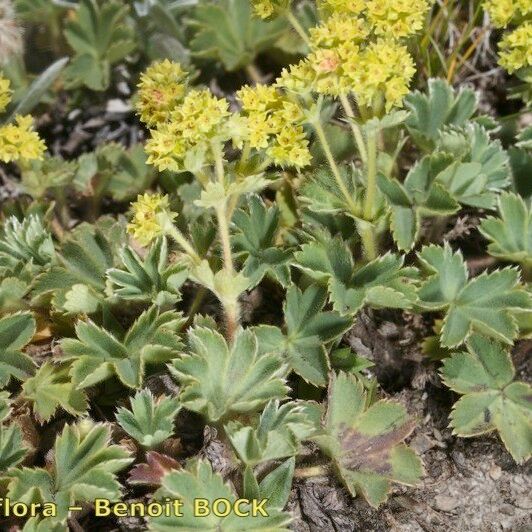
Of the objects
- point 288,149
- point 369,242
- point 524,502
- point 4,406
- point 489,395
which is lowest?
point 524,502

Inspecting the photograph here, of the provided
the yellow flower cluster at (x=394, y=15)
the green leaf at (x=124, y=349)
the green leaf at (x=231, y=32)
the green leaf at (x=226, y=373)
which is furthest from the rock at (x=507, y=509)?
the green leaf at (x=231, y=32)

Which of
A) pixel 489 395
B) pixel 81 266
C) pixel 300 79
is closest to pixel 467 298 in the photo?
pixel 489 395

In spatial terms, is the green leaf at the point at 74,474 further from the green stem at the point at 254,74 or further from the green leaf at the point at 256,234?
the green stem at the point at 254,74

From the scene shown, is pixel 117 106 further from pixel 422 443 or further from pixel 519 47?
pixel 422 443

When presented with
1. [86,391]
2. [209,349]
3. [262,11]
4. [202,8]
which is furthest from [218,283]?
[202,8]

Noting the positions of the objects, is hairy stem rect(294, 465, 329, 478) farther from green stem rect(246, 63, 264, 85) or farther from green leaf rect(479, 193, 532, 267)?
green stem rect(246, 63, 264, 85)

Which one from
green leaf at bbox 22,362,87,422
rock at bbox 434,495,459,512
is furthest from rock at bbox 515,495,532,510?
green leaf at bbox 22,362,87,422

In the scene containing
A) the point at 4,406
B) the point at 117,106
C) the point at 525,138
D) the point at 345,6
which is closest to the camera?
the point at 345,6
